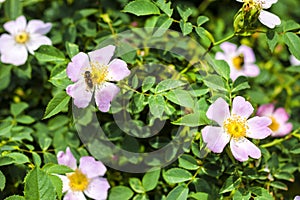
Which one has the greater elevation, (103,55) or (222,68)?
(103,55)

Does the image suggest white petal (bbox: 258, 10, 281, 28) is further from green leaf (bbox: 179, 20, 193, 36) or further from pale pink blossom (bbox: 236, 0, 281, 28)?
green leaf (bbox: 179, 20, 193, 36)

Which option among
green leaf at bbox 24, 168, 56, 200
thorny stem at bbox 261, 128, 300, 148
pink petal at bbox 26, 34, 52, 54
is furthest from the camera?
pink petal at bbox 26, 34, 52, 54

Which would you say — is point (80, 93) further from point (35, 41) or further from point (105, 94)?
point (35, 41)

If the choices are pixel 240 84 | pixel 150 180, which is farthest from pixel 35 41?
pixel 240 84

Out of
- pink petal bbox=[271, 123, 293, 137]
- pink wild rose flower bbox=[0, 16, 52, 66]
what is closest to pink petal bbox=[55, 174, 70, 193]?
pink wild rose flower bbox=[0, 16, 52, 66]

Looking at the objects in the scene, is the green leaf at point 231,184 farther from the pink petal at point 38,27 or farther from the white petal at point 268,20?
the pink petal at point 38,27

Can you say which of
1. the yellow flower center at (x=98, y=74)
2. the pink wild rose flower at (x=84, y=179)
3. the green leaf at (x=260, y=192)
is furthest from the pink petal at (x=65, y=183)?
the green leaf at (x=260, y=192)
